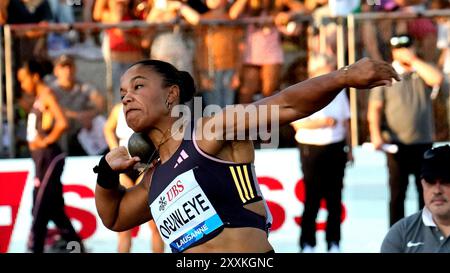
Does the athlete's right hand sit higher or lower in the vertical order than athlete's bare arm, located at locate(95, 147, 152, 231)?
higher

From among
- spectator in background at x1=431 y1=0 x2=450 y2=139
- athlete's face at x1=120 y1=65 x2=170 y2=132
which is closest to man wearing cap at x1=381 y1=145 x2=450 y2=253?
athlete's face at x1=120 y1=65 x2=170 y2=132

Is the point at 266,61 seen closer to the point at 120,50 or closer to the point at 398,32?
the point at 398,32

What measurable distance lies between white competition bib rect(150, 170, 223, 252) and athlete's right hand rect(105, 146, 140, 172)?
26 cm

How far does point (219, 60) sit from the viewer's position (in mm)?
11328

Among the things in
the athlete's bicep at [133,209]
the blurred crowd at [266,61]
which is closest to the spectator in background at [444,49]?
the blurred crowd at [266,61]

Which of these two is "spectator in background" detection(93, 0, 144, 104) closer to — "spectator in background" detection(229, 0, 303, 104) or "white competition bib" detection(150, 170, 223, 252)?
"spectator in background" detection(229, 0, 303, 104)

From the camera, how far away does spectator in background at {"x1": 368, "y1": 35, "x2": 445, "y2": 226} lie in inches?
424

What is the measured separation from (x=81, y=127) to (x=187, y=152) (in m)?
5.46

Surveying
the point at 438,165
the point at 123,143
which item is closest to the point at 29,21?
the point at 123,143

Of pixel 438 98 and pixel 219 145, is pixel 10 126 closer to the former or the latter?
pixel 438 98

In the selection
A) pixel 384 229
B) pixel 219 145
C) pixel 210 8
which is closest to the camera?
pixel 219 145

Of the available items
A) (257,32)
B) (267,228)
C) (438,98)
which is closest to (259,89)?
(257,32)

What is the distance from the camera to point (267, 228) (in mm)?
6137

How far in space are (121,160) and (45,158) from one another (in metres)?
4.92
